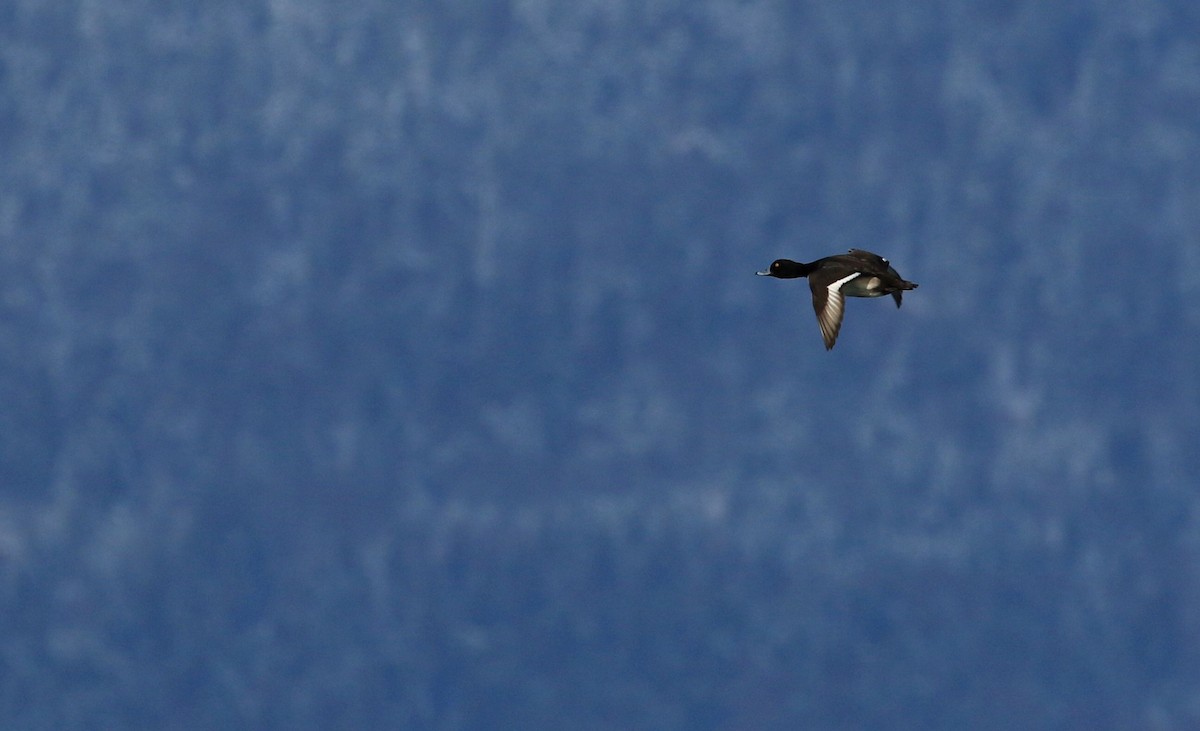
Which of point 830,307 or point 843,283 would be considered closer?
point 830,307

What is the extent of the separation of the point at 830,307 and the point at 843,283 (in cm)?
225

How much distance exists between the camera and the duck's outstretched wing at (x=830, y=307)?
326ft

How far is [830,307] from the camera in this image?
330 ft

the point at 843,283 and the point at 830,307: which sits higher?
the point at 843,283

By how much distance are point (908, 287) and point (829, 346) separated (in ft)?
19.8

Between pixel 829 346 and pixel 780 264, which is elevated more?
pixel 780 264

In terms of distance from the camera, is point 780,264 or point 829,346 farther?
point 780,264

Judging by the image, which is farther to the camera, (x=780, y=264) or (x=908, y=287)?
(x=780, y=264)

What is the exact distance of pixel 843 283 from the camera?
102m

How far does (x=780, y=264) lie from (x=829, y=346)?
11.1 metres

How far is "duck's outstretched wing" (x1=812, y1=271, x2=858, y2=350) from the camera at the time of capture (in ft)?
326

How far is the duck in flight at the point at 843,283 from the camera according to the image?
100062mm

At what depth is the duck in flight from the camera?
100062mm

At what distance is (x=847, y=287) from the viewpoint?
336 feet
